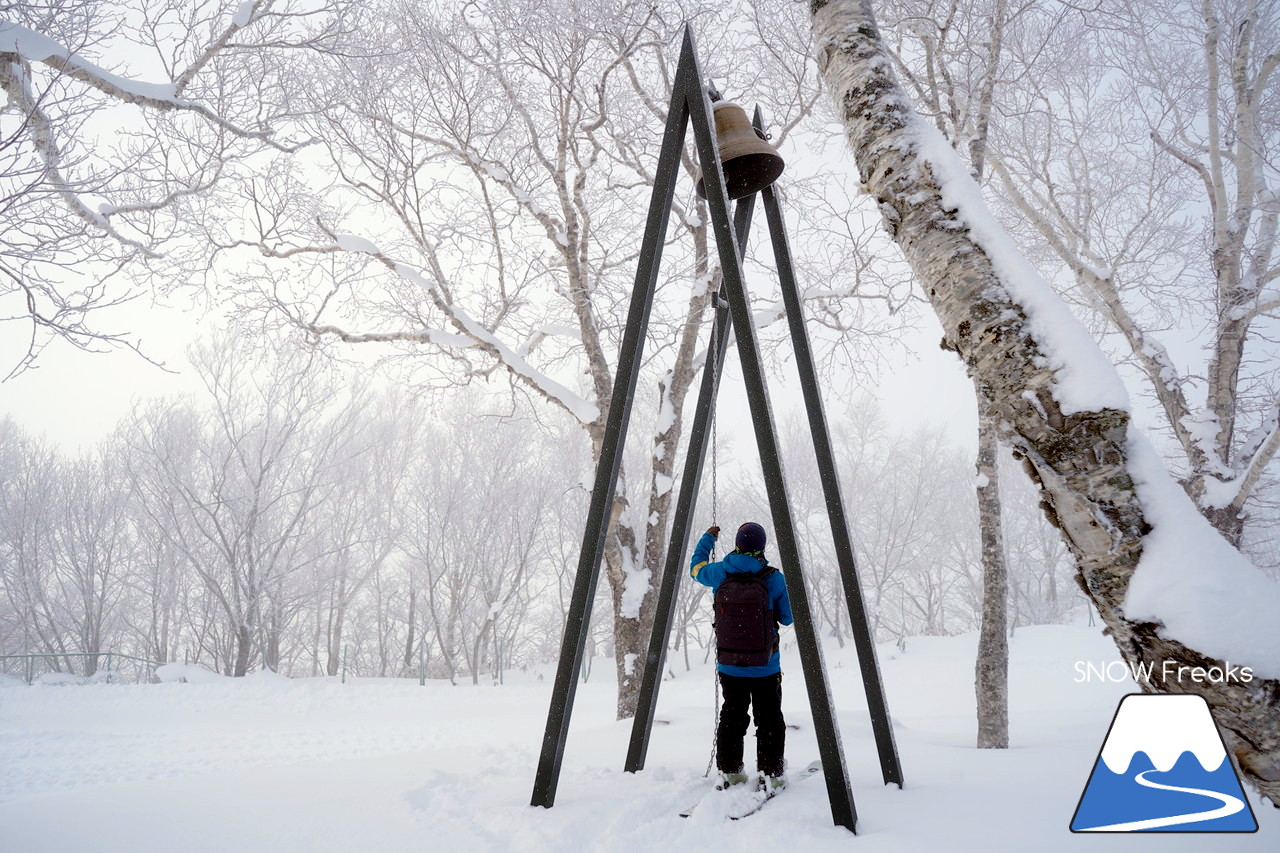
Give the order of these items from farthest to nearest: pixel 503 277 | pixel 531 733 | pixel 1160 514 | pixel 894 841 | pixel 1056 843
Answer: pixel 531 733 < pixel 503 277 < pixel 894 841 < pixel 1056 843 < pixel 1160 514

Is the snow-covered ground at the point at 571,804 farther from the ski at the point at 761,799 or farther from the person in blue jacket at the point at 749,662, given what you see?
the person in blue jacket at the point at 749,662

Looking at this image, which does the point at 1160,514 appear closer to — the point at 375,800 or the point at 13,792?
the point at 375,800

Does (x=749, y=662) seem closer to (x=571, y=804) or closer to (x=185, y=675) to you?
(x=571, y=804)

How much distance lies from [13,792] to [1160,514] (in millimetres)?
8744

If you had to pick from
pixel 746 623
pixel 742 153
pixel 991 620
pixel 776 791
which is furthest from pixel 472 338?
pixel 991 620

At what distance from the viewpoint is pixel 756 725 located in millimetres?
3121

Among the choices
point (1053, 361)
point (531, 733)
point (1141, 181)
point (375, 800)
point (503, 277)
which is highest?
point (1141, 181)

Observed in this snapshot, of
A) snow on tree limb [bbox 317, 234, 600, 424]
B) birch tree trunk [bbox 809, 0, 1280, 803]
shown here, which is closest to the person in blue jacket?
birch tree trunk [bbox 809, 0, 1280, 803]

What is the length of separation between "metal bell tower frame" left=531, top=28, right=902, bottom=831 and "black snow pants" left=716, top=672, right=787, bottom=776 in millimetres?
456

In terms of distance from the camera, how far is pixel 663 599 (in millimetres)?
3656

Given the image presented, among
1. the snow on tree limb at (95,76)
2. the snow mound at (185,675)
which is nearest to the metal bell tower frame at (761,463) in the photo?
the snow on tree limb at (95,76)

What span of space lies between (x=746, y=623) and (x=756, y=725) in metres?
0.49

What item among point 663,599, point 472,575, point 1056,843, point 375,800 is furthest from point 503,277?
point 472,575

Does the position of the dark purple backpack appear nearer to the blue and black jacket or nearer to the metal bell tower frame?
the blue and black jacket
